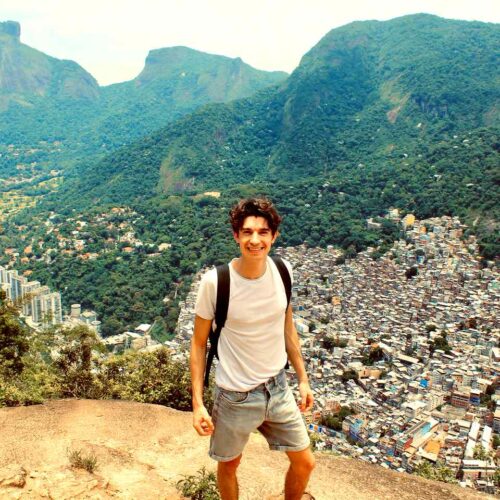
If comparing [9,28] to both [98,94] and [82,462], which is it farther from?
[82,462]

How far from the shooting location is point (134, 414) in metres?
4.52

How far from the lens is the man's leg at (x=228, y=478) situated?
7.31ft

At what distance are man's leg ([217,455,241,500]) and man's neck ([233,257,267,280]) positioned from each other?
0.80m

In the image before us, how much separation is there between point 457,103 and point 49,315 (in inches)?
2236

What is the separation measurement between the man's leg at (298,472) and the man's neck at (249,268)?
81cm

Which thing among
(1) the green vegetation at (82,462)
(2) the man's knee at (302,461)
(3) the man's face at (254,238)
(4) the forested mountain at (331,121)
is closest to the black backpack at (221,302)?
(3) the man's face at (254,238)

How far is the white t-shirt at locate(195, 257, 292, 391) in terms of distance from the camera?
2.01 m

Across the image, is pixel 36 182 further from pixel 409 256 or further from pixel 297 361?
pixel 297 361

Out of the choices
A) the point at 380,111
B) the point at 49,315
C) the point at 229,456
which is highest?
the point at 380,111

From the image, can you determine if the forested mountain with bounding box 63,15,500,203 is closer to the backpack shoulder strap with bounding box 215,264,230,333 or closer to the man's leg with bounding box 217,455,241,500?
the man's leg with bounding box 217,455,241,500

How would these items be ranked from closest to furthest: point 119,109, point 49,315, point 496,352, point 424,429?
point 49,315, point 424,429, point 496,352, point 119,109

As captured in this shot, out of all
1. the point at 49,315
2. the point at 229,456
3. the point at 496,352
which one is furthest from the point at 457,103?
the point at 229,456

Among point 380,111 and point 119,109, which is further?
point 119,109

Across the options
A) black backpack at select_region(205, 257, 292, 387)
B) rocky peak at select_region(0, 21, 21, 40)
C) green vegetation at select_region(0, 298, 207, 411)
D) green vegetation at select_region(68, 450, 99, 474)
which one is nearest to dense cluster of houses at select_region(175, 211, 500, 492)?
green vegetation at select_region(0, 298, 207, 411)
